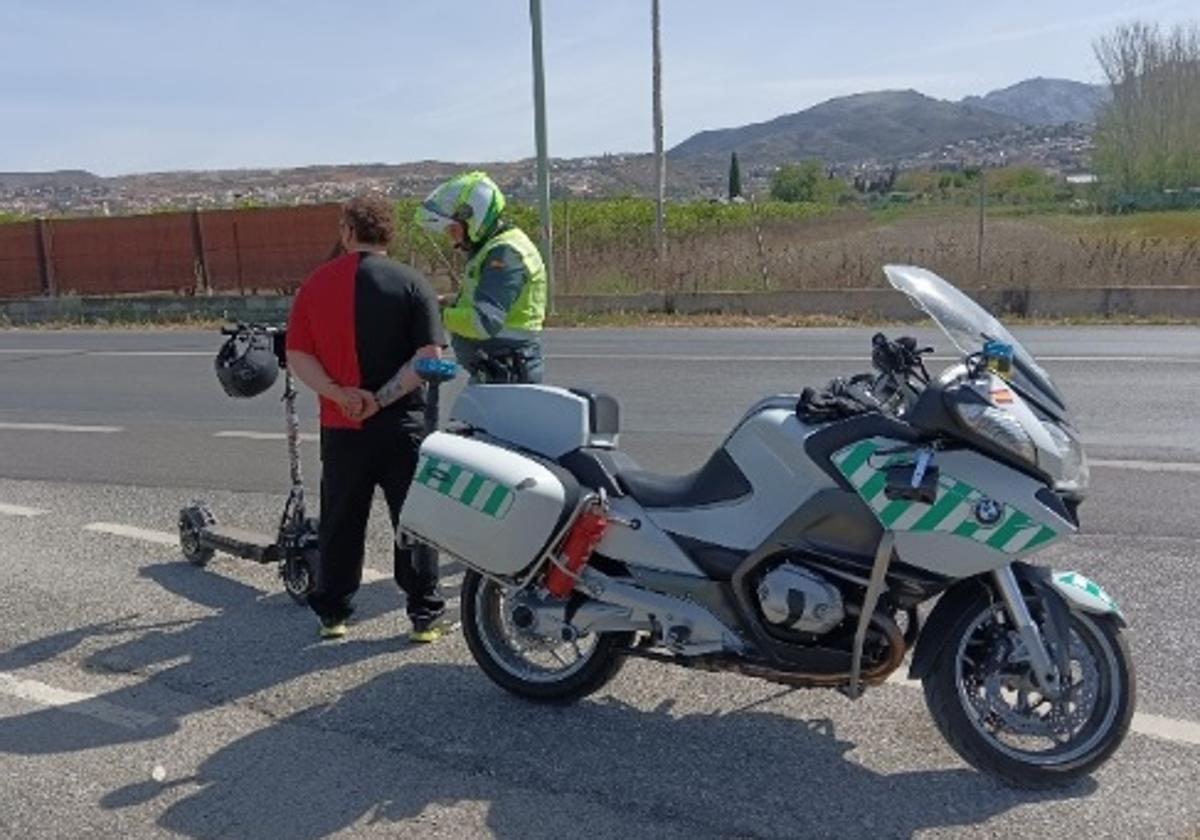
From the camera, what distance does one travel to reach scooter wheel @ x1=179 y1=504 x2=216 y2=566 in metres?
6.23

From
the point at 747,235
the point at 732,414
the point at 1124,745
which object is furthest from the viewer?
the point at 747,235

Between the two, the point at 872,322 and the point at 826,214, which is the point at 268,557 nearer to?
the point at 872,322

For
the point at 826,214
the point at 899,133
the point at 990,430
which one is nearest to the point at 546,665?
the point at 990,430

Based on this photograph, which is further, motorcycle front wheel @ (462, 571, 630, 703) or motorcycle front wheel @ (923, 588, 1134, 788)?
motorcycle front wheel @ (462, 571, 630, 703)

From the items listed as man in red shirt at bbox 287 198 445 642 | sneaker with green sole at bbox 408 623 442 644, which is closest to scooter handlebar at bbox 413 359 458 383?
man in red shirt at bbox 287 198 445 642

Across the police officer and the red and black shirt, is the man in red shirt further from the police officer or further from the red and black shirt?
the police officer

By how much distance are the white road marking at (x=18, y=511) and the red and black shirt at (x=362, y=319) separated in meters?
3.63

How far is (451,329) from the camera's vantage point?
5.34 metres

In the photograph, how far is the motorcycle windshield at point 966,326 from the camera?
3.71 meters

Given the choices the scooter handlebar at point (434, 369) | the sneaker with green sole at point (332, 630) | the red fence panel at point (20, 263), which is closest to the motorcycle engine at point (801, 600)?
the scooter handlebar at point (434, 369)

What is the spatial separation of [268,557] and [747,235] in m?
16.8

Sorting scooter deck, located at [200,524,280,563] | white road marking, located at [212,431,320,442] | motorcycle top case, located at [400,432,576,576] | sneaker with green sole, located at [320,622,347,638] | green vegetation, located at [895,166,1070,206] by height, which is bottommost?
sneaker with green sole, located at [320,622,347,638]

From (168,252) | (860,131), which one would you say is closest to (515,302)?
(168,252)

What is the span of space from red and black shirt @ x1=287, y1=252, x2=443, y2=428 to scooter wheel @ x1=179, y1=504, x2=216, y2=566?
1.74m
